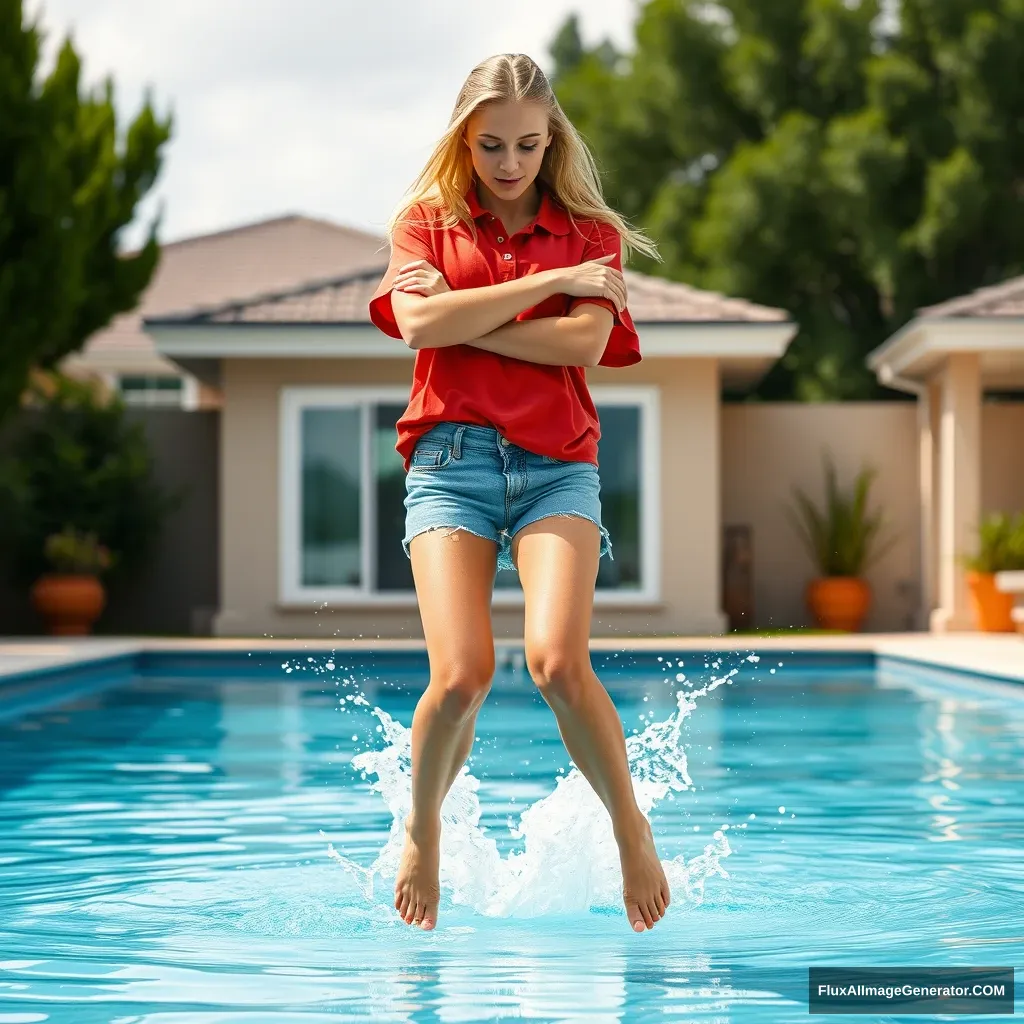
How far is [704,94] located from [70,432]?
45.6 feet

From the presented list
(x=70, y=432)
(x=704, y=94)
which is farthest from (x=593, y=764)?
(x=704, y=94)

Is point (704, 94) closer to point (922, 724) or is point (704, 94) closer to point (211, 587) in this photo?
point (211, 587)

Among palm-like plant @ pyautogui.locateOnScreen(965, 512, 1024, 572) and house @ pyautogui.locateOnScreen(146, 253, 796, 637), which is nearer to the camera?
palm-like plant @ pyautogui.locateOnScreen(965, 512, 1024, 572)

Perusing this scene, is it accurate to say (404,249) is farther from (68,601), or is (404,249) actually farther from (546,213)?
(68,601)

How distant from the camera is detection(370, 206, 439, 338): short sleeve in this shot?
11.1ft

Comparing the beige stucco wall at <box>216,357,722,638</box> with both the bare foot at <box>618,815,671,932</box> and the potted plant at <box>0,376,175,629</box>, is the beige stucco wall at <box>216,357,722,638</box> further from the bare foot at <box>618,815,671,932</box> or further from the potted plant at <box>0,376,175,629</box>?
the bare foot at <box>618,815,671,932</box>

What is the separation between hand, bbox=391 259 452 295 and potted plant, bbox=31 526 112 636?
10.7 m

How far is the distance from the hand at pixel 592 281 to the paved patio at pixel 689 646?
20.7 ft

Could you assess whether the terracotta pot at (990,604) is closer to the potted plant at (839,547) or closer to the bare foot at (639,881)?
the potted plant at (839,547)

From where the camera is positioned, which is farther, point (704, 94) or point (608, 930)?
point (704, 94)

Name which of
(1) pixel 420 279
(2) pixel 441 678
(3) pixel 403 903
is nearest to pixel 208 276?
(1) pixel 420 279

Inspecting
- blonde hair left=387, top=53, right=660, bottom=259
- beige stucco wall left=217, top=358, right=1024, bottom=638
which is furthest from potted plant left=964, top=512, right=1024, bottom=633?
blonde hair left=387, top=53, right=660, bottom=259

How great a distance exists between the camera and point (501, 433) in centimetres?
326

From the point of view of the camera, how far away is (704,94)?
2505 cm
